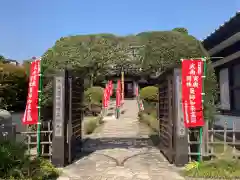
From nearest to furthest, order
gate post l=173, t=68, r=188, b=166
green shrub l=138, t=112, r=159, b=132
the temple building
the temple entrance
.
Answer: gate post l=173, t=68, r=188, b=166
the temple building
green shrub l=138, t=112, r=159, b=132
the temple entrance

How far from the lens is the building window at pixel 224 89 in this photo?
11156mm

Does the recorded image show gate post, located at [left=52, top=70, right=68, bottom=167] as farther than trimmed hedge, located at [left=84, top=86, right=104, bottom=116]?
No

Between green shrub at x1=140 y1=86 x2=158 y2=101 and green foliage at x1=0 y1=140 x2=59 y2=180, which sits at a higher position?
green shrub at x1=140 y1=86 x2=158 y2=101

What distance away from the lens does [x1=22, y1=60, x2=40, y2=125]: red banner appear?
783 centimetres

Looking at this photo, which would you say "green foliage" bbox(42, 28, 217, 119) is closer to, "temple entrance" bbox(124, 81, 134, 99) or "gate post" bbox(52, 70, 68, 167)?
"gate post" bbox(52, 70, 68, 167)

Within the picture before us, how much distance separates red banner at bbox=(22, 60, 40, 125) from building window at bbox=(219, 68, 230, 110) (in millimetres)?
7358

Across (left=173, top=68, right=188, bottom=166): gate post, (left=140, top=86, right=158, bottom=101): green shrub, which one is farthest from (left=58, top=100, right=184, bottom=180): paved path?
(left=140, top=86, right=158, bottom=101): green shrub

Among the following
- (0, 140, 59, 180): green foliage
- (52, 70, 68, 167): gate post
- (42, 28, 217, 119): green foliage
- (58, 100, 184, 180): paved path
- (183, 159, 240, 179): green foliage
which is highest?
(42, 28, 217, 119): green foliage

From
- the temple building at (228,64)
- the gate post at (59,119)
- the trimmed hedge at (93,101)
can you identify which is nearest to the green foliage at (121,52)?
the gate post at (59,119)

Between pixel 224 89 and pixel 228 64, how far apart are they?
3.79 feet

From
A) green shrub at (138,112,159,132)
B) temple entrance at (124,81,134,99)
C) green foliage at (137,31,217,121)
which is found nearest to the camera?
green foliage at (137,31,217,121)

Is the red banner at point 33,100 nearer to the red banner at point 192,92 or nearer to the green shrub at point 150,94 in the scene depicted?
the red banner at point 192,92

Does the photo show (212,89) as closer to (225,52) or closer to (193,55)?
(193,55)

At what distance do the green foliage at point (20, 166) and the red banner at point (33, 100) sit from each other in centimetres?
94
